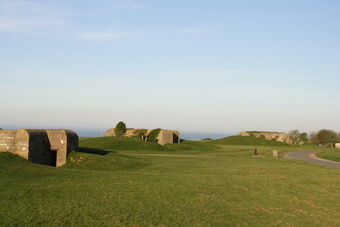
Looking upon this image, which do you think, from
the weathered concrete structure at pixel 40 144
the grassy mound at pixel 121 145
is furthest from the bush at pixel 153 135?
the weathered concrete structure at pixel 40 144

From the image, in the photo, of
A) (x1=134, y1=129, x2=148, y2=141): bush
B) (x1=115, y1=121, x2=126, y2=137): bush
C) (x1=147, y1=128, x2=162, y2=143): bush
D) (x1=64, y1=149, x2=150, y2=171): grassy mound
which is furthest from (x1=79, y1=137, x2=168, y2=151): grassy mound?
(x1=64, y1=149, x2=150, y2=171): grassy mound

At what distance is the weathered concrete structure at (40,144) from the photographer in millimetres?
29188

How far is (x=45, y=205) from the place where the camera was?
609 inches

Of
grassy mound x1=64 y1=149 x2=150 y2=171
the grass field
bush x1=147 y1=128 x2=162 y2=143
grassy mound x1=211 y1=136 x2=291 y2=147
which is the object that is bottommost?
the grass field

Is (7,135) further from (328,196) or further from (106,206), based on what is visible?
(328,196)

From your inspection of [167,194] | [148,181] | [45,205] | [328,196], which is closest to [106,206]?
[45,205]

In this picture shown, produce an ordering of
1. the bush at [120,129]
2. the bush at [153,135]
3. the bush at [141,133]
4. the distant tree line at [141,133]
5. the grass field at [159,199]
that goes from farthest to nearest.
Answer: the bush at [120,129] < the bush at [141,133] < the distant tree line at [141,133] < the bush at [153,135] < the grass field at [159,199]

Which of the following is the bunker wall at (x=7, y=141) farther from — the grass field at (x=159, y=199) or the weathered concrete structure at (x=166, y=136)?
the weathered concrete structure at (x=166, y=136)

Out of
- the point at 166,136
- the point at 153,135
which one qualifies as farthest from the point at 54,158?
the point at 153,135

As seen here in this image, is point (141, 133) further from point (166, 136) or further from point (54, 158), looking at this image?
point (54, 158)

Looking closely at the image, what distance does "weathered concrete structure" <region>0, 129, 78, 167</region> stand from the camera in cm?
2919

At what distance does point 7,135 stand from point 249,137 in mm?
89990

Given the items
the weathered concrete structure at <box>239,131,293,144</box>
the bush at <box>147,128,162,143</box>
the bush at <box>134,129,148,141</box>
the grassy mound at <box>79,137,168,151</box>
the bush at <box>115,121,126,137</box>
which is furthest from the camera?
the weathered concrete structure at <box>239,131,293,144</box>

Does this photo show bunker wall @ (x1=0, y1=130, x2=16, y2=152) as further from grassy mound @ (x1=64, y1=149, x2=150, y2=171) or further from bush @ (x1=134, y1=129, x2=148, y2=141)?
bush @ (x1=134, y1=129, x2=148, y2=141)
